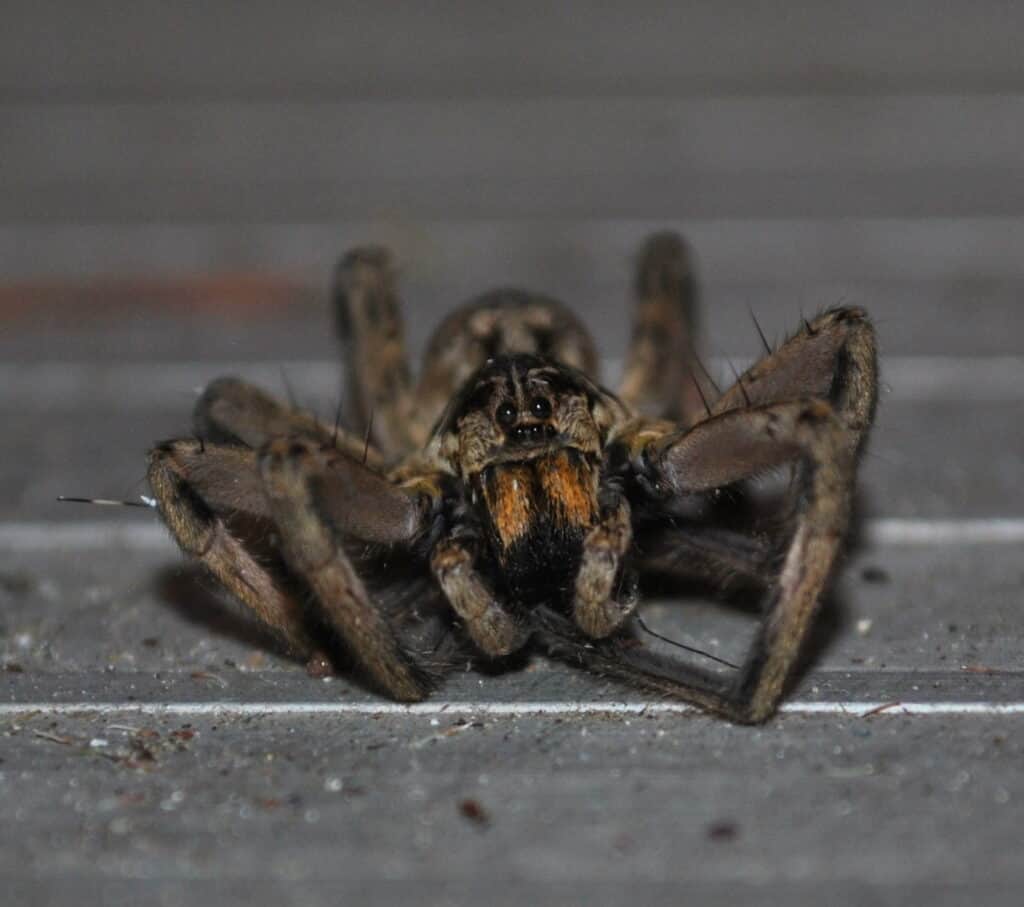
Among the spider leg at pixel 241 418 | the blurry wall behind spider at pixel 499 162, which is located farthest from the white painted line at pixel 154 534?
the blurry wall behind spider at pixel 499 162

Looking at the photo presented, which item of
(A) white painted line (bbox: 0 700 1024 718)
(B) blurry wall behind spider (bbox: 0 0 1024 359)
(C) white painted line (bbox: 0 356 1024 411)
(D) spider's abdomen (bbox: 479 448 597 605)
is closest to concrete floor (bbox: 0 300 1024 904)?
(A) white painted line (bbox: 0 700 1024 718)

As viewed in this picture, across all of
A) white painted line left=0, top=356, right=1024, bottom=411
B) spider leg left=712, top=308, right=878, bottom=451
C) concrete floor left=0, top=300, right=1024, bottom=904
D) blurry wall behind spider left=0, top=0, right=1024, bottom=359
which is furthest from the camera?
blurry wall behind spider left=0, top=0, right=1024, bottom=359

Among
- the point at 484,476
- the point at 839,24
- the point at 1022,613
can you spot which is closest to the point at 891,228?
the point at 839,24

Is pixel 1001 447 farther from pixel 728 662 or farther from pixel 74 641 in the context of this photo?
pixel 74 641

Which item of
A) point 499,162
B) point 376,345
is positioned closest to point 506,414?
point 376,345

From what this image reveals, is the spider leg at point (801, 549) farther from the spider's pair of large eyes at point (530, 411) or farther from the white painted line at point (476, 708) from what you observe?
the spider's pair of large eyes at point (530, 411)

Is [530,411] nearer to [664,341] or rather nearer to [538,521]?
[538,521]

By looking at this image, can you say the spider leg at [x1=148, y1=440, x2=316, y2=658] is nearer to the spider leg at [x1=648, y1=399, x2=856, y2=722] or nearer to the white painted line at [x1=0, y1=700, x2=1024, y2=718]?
the white painted line at [x1=0, y1=700, x2=1024, y2=718]
